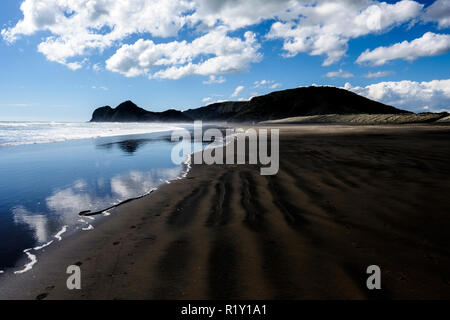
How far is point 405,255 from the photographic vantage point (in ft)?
11.6

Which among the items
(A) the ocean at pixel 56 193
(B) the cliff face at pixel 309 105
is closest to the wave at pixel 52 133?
(A) the ocean at pixel 56 193

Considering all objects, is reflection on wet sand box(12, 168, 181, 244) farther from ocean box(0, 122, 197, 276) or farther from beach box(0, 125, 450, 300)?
beach box(0, 125, 450, 300)

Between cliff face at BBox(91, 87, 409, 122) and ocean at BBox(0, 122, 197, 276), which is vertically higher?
cliff face at BBox(91, 87, 409, 122)

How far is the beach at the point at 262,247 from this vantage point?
9.62ft

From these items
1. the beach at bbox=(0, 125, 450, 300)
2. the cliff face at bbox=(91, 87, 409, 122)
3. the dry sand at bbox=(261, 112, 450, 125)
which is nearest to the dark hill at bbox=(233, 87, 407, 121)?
the cliff face at bbox=(91, 87, 409, 122)

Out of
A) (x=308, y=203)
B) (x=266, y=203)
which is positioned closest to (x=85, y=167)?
(x=266, y=203)

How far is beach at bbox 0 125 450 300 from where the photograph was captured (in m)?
2.93

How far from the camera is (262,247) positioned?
391 cm

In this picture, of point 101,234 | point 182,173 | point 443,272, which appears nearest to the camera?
point 443,272

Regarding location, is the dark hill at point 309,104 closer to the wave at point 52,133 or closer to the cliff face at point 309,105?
the cliff face at point 309,105

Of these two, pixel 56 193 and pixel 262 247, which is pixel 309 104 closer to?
pixel 56 193

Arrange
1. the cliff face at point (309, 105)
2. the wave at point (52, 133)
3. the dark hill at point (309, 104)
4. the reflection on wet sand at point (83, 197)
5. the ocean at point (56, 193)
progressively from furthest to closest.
Answer: 1. the dark hill at point (309, 104)
2. the cliff face at point (309, 105)
3. the wave at point (52, 133)
4. the reflection on wet sand at point (83, 197)
5. the ocean at point (56, 193)
